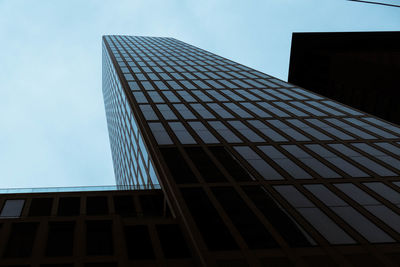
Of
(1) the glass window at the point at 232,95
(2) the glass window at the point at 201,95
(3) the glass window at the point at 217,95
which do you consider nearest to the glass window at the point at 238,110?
(3) the glass window at the point at 217,95

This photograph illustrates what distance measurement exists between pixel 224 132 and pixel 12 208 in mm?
16377

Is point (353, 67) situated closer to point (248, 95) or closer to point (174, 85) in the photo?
point (248, 95)

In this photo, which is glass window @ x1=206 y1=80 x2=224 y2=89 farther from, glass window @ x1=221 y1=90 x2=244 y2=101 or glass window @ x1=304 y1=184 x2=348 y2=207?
glass window @ x1=304 y1=184 x2=348 y2=207

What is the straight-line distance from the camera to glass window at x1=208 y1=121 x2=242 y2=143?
30952mm

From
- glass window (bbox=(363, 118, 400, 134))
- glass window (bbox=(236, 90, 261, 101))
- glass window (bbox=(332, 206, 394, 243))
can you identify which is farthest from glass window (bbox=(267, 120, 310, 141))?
glass window (bbox=(332, 206, 394, 243))

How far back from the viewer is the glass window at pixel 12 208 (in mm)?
24106

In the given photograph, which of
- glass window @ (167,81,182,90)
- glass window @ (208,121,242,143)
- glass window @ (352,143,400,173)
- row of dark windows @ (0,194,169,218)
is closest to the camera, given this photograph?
row of dark windows @ (0,194,169,218)

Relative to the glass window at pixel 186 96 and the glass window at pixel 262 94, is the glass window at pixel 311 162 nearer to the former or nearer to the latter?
the glass window at pixel 186 96

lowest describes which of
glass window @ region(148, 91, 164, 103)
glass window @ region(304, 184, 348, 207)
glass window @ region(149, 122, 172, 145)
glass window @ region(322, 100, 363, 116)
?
glass window @ region(304, 184, 348, 207)

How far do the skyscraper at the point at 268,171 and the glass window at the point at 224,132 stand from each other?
0.29 feet

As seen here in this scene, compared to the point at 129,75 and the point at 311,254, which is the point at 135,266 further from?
the point at 129,75

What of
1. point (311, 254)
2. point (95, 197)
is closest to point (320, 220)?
point (311, 254)

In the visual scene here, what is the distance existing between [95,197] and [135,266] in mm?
10660

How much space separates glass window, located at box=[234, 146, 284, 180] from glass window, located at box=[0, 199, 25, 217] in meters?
14.8
